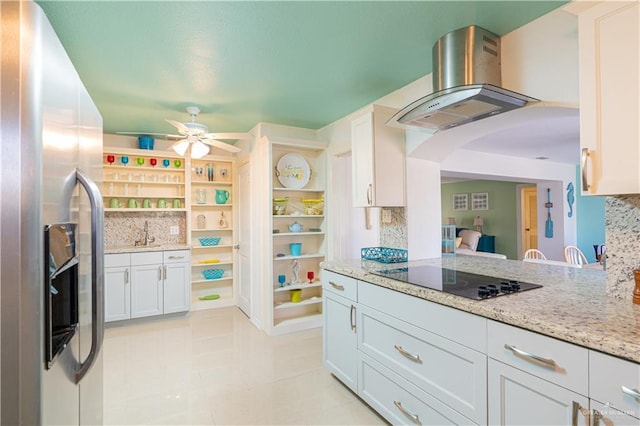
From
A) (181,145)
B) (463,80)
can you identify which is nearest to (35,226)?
(463,80)

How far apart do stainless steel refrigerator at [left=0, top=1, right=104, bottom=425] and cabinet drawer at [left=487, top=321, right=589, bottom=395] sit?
59.4 inches

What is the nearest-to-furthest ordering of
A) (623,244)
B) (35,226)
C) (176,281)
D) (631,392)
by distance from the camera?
(35,226), (631,392), (623,244), (176,281)

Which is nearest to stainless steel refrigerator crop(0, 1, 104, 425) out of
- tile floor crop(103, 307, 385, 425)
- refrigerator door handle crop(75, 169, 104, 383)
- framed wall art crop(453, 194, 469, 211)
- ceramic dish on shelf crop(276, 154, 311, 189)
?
refrigerator door handle crop(75, 169, 104, 383)

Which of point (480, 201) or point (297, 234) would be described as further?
point (480, 201)

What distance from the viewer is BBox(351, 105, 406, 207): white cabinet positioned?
2512 mm

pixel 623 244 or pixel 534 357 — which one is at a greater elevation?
pixel 623 244

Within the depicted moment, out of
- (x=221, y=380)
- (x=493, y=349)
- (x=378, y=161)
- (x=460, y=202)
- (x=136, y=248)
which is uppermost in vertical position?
(x=378, y=161)

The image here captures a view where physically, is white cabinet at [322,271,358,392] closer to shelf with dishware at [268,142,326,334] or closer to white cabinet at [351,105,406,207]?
white cabinet at [351,105,406,207]

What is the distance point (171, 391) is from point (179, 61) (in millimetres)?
2450

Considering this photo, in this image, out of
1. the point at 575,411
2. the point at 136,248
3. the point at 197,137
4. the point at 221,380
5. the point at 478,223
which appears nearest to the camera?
the point at 575,411

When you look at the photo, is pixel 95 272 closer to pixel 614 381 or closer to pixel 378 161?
pixel 614 381

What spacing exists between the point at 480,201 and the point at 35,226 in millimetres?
9426

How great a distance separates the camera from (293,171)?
3795 mm

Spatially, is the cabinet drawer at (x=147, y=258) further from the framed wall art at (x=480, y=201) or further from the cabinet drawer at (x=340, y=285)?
the framed wall art at (x=480, y=201)
